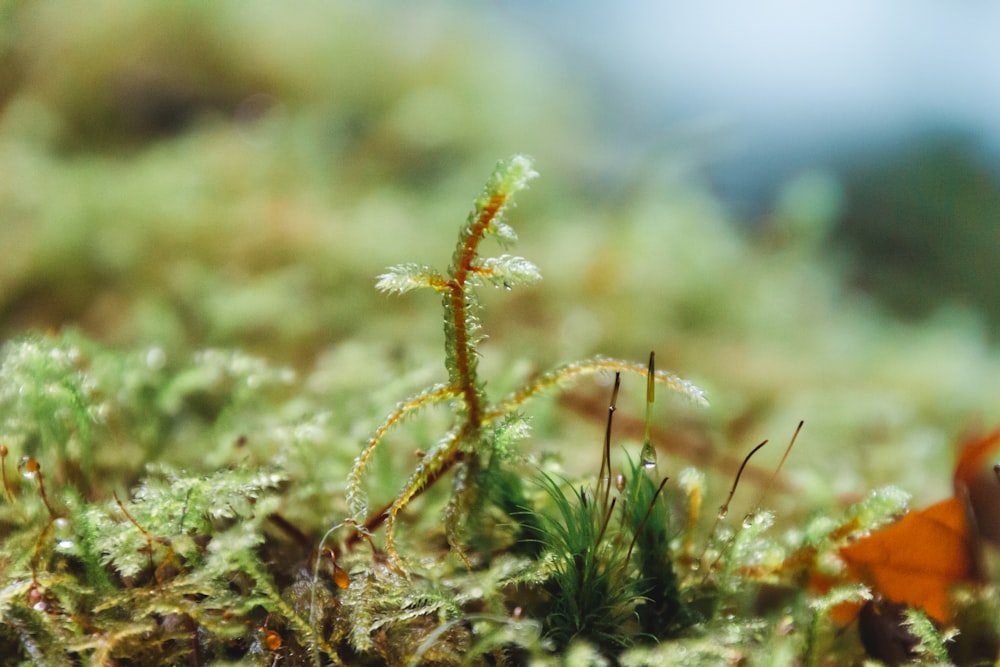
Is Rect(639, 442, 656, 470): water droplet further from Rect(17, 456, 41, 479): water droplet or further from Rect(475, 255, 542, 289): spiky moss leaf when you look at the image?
Rect(17, 456, 41, 479): water droplet

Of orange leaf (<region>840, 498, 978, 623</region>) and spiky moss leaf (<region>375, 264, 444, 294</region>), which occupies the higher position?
spiky moss leaf (<region>375, 264, 444, 294</region>)

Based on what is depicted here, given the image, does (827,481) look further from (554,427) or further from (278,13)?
(278,13)

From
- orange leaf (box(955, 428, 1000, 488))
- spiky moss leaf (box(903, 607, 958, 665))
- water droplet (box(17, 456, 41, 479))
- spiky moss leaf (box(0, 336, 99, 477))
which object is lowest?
spiky moss leaf (box(903, 607, 958, 665))

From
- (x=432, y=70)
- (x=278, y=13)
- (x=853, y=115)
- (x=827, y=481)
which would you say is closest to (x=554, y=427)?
(x=827, y=481)

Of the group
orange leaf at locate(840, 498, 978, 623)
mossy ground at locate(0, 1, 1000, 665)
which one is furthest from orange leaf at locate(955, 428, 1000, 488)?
mossy ground at locate(0, 1, 1000, 665)

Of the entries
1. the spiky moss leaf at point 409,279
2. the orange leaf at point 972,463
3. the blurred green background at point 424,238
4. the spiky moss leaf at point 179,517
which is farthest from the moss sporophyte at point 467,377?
the orange leaf at point 972,463

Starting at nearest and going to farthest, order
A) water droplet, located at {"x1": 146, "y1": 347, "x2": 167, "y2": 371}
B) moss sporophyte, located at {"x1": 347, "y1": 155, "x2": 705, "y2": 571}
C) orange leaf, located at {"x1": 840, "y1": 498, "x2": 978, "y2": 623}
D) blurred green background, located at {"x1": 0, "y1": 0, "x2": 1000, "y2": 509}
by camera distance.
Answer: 1. moss sporophyte, located at {"x1": 347, "y1": 155, "x2": 705, "y2": 571}
2. orange leaf, located at {"x1": 840, "y1": 498, "x2": 978, "y2": 623}
3. water droplet, located at {"x1": 146, "y1": 347, "x2": 167, "y2": 371}
4. blurred green background, located at {"x1": 0, "y1": 0, "x2": 1000, "y2": 509}
